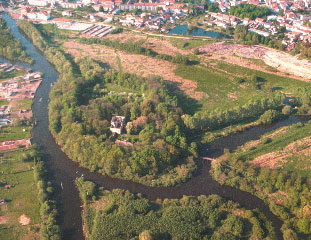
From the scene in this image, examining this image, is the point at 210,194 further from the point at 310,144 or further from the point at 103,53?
the point at 103,53

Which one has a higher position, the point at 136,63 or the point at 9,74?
the point at 9,74

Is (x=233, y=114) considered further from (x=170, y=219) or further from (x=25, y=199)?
(x=25, y=199)

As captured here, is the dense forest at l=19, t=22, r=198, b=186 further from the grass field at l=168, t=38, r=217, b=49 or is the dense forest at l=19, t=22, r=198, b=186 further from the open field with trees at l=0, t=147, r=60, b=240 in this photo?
the grass field at l=168, t=38, r=217, b=49

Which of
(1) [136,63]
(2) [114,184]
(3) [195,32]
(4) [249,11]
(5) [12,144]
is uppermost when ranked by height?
(4) [249,11]

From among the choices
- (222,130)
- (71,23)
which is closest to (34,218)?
(222,130)

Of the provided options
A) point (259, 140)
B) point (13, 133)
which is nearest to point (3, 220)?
point (13, 133)
